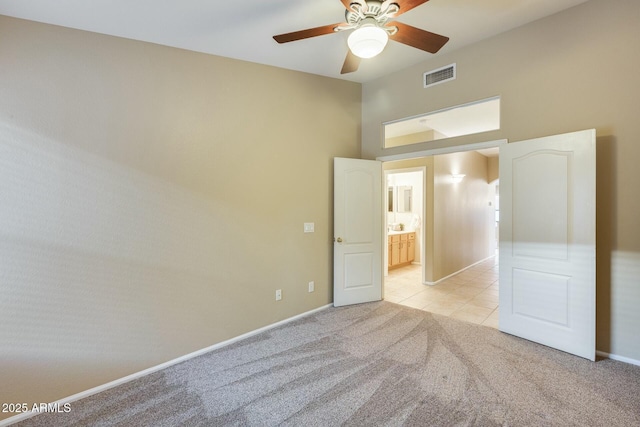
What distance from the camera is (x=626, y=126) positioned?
2441 mm

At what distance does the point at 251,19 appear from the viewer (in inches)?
97.3

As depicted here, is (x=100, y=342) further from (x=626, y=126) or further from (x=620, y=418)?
(x=626, y=126)

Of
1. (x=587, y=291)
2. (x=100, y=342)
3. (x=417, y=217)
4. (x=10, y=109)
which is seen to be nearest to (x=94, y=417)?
(x=100, y=342)

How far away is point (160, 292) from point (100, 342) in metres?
0.56

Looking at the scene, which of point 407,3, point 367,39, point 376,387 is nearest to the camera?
point 407,3

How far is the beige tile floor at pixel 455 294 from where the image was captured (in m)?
3.76

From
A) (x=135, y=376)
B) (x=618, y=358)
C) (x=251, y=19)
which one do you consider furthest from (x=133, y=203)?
(x=618, y=358)


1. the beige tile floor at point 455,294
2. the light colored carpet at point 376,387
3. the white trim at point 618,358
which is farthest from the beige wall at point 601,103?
the beige tile floor at point 455,294

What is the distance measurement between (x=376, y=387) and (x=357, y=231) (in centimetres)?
213

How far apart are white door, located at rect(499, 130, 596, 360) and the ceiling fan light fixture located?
6.57 ft

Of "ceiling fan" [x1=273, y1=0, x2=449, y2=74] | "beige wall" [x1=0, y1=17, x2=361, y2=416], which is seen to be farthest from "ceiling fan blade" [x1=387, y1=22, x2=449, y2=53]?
"beige wall" [x1=0, y1=17, x2=361, y2=416]

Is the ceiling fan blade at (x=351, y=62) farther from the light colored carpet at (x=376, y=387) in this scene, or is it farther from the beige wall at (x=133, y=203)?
the light colored carpet at (x=376, y=387)

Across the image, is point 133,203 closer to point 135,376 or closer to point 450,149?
point 135,376

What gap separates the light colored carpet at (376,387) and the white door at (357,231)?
1.00 m
